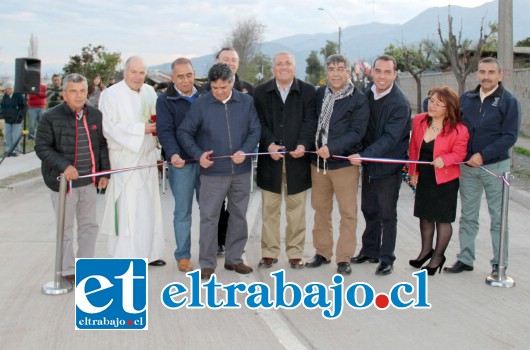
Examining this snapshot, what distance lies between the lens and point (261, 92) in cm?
666

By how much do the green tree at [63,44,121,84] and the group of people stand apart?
85.2 feet

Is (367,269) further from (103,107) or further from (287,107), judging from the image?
(103,107)

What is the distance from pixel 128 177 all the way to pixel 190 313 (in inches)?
68.9

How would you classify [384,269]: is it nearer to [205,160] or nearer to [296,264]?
[296,264]

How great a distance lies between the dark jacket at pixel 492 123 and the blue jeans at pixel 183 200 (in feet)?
9.10

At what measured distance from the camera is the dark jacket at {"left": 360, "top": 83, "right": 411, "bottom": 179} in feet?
20.8

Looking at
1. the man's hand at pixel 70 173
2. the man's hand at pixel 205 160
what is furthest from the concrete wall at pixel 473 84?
the man's hand at pixel 70 173

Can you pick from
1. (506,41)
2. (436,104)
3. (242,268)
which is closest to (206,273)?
(242,268)

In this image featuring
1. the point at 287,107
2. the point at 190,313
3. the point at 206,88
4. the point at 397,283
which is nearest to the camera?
the point at 190,313

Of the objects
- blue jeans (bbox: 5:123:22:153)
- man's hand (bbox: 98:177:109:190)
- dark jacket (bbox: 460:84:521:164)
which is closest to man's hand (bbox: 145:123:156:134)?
man's hand (bbox: 98:177:109:190)

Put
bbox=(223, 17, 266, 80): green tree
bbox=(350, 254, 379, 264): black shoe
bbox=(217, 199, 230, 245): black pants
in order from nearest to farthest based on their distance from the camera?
bbox=(350, 254, 379, 264): black shoe, bbox=(217, 199, 230, 245): black pants, bbox=(223, 17, 266, 80): green tree

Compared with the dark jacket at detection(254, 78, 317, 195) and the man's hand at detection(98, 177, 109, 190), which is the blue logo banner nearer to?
the man's hand at detection(98, 177, 109, 190)

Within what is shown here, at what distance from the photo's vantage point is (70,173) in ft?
19.3

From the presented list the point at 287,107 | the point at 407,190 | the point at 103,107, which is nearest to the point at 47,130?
the point at 103,107
